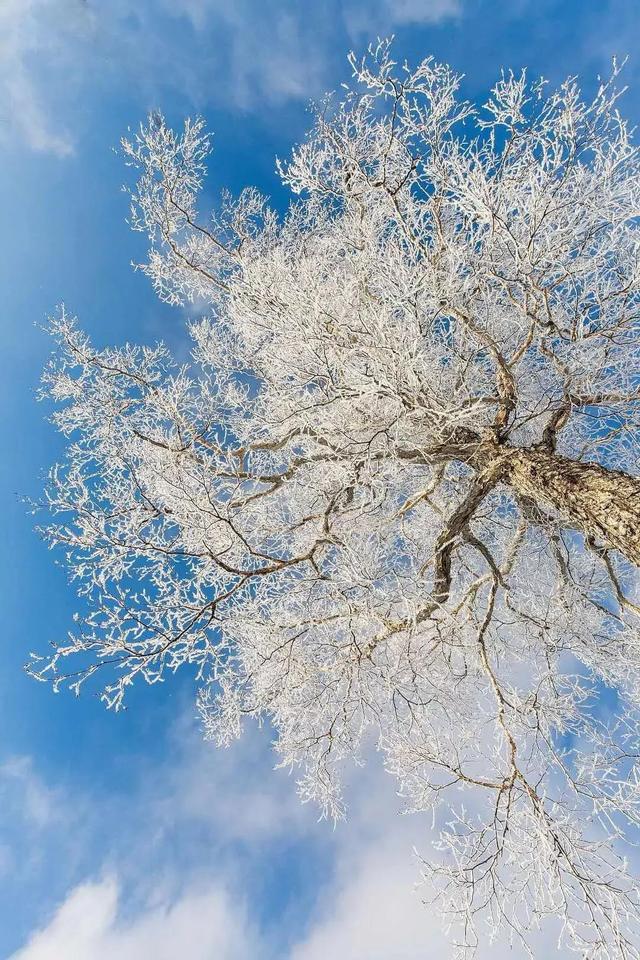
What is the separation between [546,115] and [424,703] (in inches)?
209

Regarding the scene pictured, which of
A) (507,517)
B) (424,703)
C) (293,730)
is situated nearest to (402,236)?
(507,517)

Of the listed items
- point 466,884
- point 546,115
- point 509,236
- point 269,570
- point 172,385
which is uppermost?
point 172,385

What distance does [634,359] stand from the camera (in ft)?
14.5

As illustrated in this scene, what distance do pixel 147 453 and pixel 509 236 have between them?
168 inches

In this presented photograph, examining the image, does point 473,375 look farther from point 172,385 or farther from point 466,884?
point 466,884

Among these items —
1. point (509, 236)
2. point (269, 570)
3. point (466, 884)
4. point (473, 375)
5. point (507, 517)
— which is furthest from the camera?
point (507, 517)

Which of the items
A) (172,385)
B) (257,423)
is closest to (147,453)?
(172,385)

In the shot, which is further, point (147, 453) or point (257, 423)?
point (147, 453)

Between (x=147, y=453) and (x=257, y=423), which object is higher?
(x=147, y=453)

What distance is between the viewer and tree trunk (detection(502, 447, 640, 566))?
3.08 m

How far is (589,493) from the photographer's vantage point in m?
3.43

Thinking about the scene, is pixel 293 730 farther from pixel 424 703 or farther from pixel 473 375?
pixel 473 375

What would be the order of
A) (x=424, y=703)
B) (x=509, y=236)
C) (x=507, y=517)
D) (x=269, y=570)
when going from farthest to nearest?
1. (x=507, y=517)
2. (x=424, y=703)
3. (x=269, y=570)
4. (x=509, y=236)

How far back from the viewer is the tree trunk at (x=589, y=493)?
10.1ft
